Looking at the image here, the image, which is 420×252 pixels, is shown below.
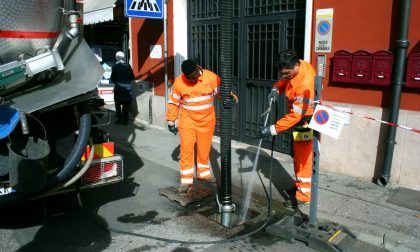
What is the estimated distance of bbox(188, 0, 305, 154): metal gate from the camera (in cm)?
602

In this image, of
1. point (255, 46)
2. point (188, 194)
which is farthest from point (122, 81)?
point (188, 194)

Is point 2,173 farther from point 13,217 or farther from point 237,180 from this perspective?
point 237,180

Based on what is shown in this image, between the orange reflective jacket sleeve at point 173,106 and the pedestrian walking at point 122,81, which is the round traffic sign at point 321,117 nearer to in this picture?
the orange reflective jacket sleeve at point 173,106

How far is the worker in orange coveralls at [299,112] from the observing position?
13.1 feet

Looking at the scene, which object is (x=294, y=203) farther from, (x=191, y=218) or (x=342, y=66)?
(x=342, y=66)

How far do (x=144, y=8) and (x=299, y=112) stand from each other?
4237mm

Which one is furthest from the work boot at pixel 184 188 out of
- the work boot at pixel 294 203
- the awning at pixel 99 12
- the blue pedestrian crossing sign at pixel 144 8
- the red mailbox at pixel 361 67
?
the awning at pixel 99 12

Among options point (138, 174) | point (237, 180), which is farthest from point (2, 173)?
point (237, 180)

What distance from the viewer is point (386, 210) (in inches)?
166

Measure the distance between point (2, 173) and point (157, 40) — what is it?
573 centimetres

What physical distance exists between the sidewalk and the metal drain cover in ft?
1.66

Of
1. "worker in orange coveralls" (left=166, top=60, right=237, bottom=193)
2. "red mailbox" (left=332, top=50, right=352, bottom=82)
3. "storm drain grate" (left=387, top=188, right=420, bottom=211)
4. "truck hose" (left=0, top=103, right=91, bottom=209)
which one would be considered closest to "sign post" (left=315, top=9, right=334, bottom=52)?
"red mailbox" (left=332, top=50, right=352, bottom=82)

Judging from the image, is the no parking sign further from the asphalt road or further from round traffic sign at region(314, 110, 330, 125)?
the asphalt road

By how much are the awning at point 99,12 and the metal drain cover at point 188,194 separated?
5970mm
